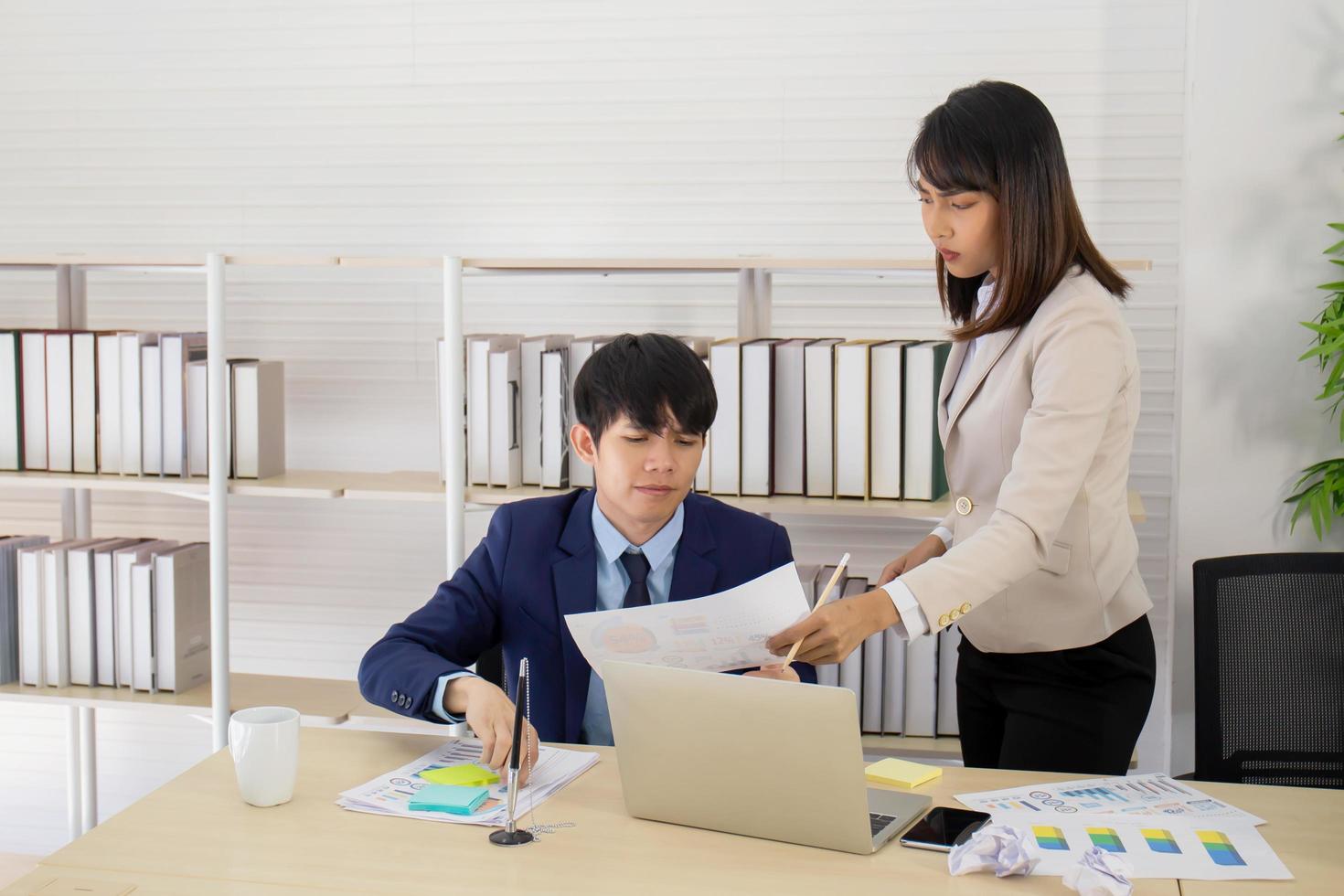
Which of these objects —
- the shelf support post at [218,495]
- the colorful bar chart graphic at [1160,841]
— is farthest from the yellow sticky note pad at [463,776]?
the shelf support post at [218,495]

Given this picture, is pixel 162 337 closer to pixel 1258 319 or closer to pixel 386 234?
pixel 386 234

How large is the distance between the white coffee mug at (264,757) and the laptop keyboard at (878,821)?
673mm

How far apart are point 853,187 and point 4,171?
2191 millimetres

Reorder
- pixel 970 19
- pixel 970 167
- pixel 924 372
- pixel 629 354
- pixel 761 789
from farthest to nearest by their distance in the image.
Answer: pixel 970 19 → pixel 924 372 → pixel 629 354 → pixel 970 167 → pixel 761 789

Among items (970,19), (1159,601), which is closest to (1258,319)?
(1159,601)

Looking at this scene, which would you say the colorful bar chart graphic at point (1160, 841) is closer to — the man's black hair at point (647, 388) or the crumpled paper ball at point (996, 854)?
the crumpled paper ball at point (996, 854)

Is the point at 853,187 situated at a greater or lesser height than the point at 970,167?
greater

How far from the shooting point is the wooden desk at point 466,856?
49.7 inches

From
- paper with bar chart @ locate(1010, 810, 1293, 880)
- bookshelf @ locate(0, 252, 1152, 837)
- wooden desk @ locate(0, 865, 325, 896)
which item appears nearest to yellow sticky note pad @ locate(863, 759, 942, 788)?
paper with bar chart @ locate(1010, 810, 1293, 880)

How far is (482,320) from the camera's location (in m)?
3.06

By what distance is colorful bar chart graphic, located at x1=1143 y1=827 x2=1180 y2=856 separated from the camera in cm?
133

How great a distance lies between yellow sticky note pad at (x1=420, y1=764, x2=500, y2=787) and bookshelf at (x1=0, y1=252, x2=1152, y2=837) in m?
1.00

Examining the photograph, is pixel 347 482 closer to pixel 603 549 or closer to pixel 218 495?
pixel 218 495

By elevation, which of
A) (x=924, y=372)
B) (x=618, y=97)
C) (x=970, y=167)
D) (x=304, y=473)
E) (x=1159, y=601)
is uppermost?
(x=618, y=97)
